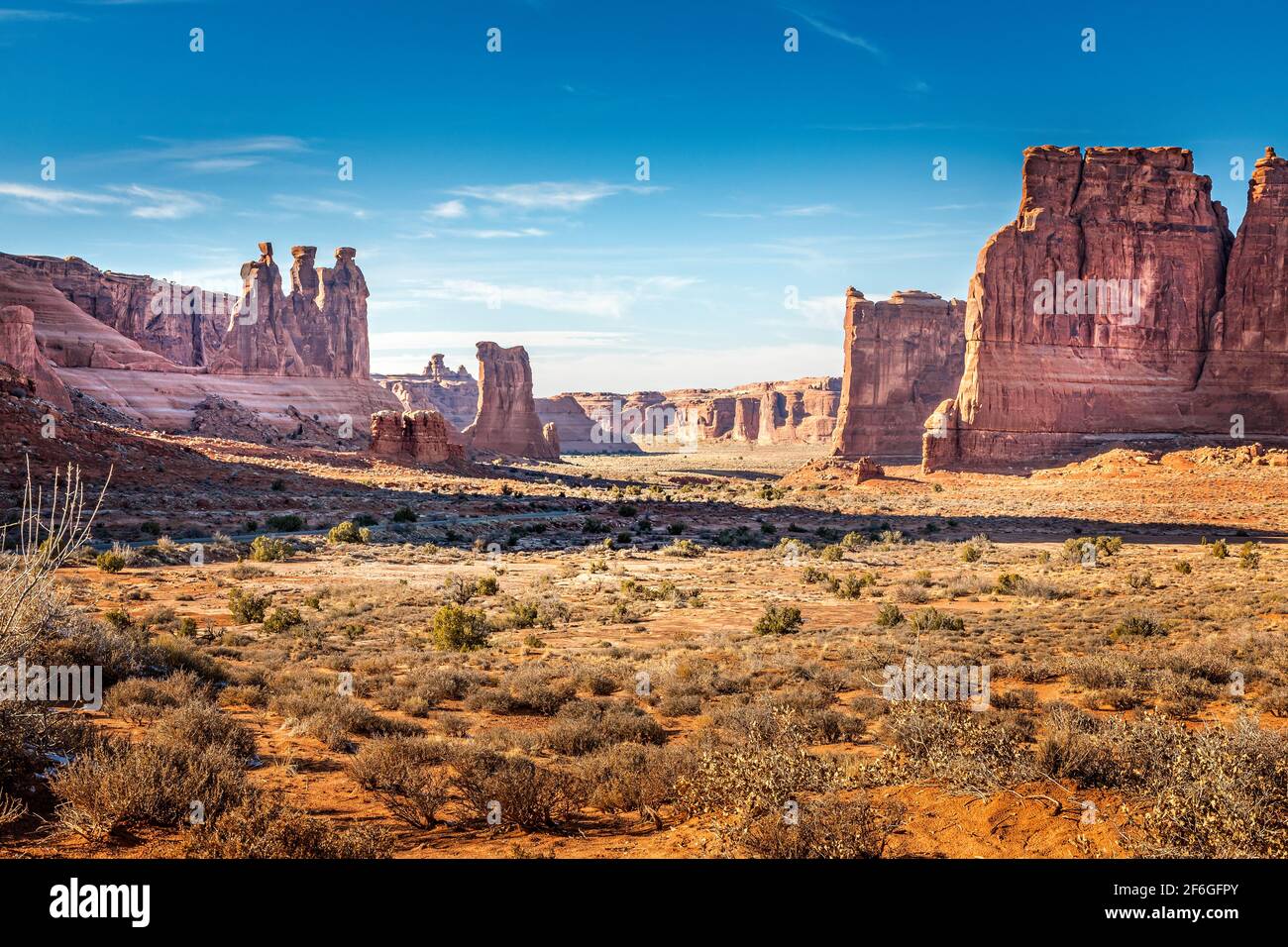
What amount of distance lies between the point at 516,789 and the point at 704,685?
16.4 feet

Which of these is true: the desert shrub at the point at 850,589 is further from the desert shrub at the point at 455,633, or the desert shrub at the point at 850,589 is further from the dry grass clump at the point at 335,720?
the dry grass clump at the point at 335,720

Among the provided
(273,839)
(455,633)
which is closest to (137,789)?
(273,839)

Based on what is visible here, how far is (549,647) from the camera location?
14.6 m

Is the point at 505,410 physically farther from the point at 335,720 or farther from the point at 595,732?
the point at 595,732

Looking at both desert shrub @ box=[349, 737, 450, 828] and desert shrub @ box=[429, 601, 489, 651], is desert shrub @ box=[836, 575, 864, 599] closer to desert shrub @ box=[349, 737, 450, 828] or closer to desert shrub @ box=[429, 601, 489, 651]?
desert shrub @ box=[429, 601, 489, 651]

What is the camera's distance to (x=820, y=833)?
5.24 m

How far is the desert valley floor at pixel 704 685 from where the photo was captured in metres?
5.93

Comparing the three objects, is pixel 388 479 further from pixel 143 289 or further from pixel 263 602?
pixel 143 289

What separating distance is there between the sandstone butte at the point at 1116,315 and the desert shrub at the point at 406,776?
68723 mm

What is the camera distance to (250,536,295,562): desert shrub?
25.5m

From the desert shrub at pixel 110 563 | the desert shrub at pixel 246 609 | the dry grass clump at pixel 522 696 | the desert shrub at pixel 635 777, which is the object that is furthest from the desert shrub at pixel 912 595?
the desert shrub at pixel 110 563

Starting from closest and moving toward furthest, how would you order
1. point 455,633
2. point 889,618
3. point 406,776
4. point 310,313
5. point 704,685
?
point 406,776 → point 704,685 → point 455,633 → point 889,618 → point 310,313

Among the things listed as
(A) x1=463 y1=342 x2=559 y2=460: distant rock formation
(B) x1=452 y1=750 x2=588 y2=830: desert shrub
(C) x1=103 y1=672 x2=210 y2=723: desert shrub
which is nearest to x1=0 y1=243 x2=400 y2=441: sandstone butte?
(A) x1=463 y1=342 x2=559 y2=460: distant rock formation
